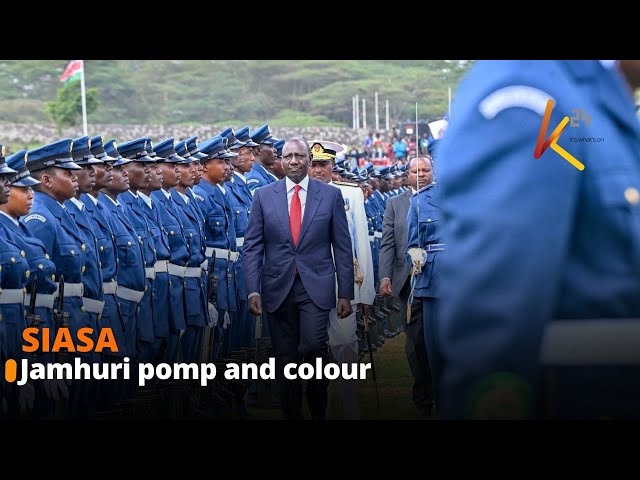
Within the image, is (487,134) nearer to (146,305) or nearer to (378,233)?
(146,305)

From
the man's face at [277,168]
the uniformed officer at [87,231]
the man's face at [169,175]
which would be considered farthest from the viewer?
the man's face at [277,168]

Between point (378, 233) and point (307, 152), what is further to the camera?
point (378, 233)

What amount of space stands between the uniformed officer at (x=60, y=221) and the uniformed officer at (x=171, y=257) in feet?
5.36

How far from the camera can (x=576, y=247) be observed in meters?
1.99

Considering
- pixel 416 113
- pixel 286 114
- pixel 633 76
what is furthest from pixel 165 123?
pixel 633 76

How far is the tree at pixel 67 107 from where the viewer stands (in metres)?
17.5

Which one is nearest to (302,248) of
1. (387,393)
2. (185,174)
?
(387,393)

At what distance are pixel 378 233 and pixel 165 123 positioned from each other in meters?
4.42

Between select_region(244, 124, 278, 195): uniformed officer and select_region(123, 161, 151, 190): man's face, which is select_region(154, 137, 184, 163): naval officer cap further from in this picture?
select_region(244, 124, 278, 195): uniformed officer

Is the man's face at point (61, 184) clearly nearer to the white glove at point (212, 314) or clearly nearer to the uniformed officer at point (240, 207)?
the uniformed officer at point (240, 207)

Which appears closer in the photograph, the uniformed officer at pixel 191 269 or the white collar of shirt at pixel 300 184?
the white collar of shirt at pixel 300 184

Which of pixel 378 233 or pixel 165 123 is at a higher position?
pixel 165 123

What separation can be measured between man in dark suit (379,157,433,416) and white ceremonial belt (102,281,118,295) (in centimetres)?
226

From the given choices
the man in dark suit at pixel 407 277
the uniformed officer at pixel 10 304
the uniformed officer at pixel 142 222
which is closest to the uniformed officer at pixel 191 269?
the uniformed officer at pixel 142 222
